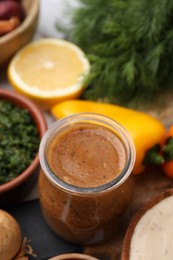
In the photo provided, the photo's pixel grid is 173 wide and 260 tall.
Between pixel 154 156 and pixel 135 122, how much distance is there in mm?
109

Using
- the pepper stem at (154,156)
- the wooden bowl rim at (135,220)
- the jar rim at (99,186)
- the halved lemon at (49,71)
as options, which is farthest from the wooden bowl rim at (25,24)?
the wooden bowl rim at (135,220)

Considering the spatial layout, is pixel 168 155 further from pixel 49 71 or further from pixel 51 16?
pixel 51 16

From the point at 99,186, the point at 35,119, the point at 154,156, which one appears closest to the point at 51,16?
the point at 35,119

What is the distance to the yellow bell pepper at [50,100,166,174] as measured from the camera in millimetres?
1172

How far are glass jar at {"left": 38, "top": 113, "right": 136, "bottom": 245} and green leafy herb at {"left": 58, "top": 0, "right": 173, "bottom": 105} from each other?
0.29 metres

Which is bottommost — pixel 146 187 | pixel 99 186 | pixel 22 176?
pixel 146 187

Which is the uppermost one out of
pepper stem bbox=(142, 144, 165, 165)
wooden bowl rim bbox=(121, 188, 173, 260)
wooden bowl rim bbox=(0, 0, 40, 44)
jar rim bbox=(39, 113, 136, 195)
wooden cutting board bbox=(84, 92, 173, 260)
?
wooden bowl rim bbox=(0, 0, 40, 44)

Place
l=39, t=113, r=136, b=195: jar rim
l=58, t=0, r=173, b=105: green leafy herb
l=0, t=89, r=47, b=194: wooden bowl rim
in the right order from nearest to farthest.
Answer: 1. l=39, t=113, r=136, b=195: jar rim
2. l=0, t=89, r=47, b=194: wooden bowl rim
3. l=58, t=0, r=173, b=105: green leafy herb

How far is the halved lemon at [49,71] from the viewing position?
4.46 ft

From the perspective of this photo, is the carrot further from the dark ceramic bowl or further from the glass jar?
the dark ceramic bowl

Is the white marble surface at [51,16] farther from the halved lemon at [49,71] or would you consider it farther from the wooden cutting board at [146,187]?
the wooden cutting board at [146,187]

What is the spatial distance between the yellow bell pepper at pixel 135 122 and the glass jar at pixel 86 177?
122 mm

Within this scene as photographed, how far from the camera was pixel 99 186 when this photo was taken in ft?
3.10

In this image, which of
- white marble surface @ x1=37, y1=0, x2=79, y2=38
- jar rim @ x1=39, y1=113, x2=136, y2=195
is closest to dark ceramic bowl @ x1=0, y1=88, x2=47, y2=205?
jar rim @ x1=39, y1=113, x2=136, y2=195
